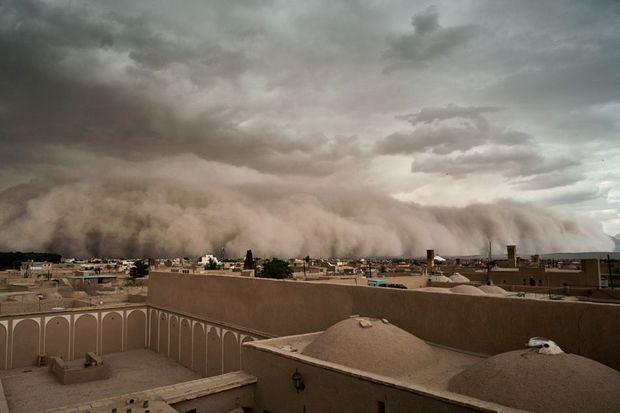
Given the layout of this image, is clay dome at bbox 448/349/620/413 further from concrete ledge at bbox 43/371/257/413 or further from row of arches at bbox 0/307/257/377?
row of arches at bbox 0/307/257/377

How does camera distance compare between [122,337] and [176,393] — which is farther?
[122,337]

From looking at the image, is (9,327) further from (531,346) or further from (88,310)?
(531,346)

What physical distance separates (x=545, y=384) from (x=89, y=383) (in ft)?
60.4

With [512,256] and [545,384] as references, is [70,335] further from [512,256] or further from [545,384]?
[512,256]

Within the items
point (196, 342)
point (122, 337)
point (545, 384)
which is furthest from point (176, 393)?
point (122, 337)

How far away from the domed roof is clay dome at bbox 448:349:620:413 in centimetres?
161

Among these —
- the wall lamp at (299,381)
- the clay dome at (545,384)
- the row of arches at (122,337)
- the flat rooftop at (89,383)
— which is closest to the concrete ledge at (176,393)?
the wall lamp at (299,381)

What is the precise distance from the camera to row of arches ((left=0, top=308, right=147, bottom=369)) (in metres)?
21.2

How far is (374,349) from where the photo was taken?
30.2 feet

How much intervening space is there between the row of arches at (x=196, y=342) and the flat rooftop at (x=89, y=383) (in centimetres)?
57

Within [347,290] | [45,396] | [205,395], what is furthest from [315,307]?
[45,396]

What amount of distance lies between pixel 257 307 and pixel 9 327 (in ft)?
45.4

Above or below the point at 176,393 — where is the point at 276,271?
above

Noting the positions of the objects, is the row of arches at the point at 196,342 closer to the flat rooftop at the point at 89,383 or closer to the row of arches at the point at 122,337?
the row of arches at the point at 122,337
